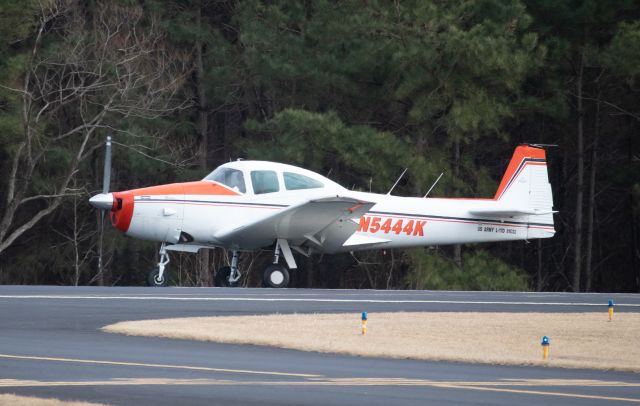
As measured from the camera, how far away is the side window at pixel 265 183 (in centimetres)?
2547

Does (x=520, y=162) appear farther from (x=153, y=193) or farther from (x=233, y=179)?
(x=153, y=193)

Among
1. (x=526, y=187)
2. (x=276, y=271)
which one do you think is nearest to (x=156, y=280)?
(x=276, y=271)

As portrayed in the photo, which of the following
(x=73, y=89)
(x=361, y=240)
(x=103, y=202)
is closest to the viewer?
(x=103, y=202)

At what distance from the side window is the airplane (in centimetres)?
2

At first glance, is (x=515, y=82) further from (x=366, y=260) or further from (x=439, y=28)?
(x=366, y=260)

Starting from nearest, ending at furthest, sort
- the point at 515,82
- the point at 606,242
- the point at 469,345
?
the point at 469,345 < the point at 515,82 < the point at 606,242

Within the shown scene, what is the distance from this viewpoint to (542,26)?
40.2 m

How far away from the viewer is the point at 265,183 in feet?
83.9

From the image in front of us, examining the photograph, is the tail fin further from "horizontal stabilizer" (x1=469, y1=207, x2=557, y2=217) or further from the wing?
the wing

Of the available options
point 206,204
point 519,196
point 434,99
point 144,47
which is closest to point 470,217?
point 519,196

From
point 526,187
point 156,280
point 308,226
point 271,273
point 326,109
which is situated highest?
point 326,109

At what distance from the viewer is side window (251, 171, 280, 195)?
25.5 m

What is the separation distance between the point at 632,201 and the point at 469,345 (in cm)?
2705

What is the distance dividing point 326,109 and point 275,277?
15500 mm
